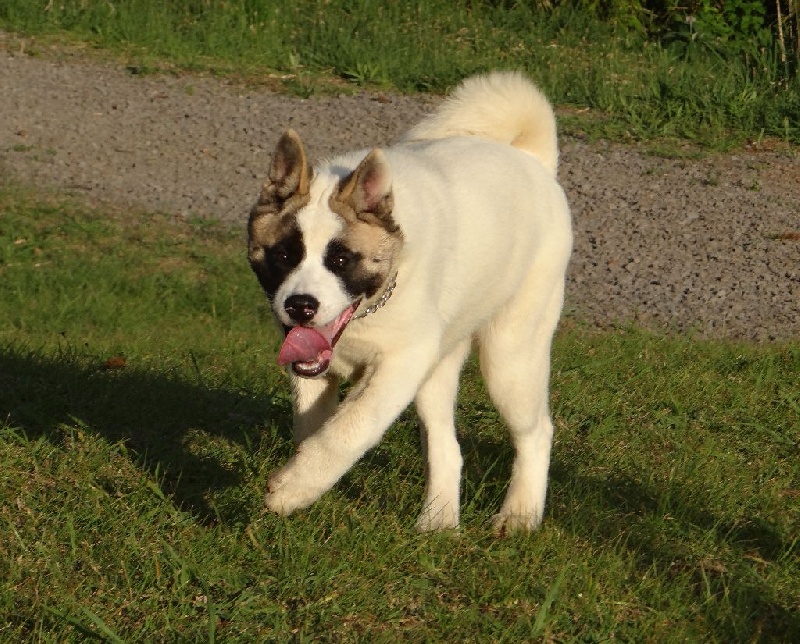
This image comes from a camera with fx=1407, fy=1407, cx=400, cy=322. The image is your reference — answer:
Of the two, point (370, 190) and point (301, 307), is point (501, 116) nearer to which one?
point (370, 190)

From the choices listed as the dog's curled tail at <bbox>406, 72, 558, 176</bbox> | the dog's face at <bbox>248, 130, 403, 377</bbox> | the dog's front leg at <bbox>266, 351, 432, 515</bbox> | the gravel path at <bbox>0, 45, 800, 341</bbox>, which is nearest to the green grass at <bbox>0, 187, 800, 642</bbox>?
the dog's front leg at <bbox>266, 351, 432, 515</bbox>

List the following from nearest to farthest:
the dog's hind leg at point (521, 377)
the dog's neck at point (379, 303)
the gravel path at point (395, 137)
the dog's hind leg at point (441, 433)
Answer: the dog's neck at point (379, 303) < the dog's hind leg at point (441, 433) < the dog's hind leg at point (521, 377) < the gravel path at point (395, 137)

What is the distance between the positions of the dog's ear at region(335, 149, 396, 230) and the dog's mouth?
291 mm

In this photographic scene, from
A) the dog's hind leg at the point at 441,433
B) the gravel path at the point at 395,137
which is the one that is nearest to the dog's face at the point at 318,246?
the dog's hind leg at the point at 441,433

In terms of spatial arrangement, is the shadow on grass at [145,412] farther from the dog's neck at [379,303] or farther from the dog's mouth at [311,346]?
the dog's neck at [379,303]

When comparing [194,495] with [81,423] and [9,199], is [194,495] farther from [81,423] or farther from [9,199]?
[9,199]

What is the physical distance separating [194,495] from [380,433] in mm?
845

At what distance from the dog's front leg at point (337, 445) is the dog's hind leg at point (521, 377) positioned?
89 centimetres

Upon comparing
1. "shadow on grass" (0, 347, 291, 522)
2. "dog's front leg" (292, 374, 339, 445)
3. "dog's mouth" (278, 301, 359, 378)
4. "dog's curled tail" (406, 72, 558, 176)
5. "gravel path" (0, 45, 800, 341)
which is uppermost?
"dog's curled tail" (406, 72, 558, 176)

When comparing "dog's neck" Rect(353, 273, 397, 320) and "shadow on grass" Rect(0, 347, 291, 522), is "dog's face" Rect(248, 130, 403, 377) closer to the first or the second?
"dog's neck" Rect(353, 273, 397, 320)

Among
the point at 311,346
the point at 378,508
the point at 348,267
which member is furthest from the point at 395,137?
the point at 311,346

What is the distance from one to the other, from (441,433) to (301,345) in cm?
104

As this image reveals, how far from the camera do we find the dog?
4.30 m

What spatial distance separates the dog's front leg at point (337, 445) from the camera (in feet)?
13.8
